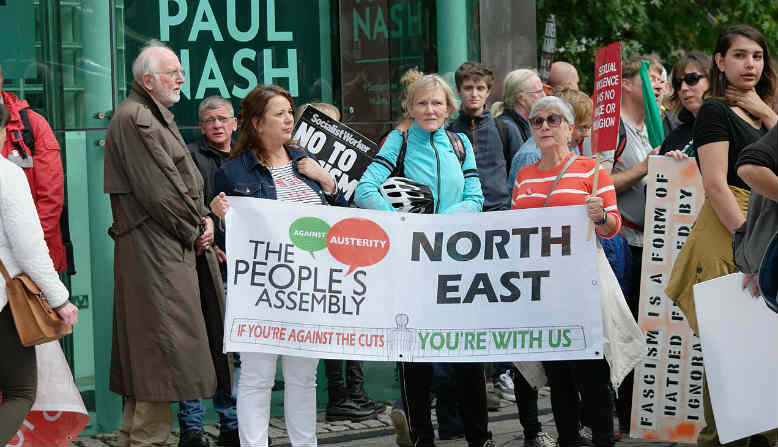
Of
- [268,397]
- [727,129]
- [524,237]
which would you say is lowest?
[268,397]

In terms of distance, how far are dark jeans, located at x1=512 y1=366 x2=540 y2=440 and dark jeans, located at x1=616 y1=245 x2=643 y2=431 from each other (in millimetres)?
709

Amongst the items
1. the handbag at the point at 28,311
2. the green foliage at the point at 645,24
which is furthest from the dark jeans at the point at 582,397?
the green foliage at the point at 645,24

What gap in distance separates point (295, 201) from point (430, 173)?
77 centimetres

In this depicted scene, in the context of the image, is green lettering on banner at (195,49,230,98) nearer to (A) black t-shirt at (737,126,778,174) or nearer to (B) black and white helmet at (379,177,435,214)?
(B) black and white helmet at (379,177,435,214)

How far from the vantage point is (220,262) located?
289 inches

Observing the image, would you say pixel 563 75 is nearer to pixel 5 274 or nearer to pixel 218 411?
pixel 218 411

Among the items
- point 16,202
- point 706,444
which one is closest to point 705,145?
point 706,444

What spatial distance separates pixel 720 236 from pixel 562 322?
932 millimetres

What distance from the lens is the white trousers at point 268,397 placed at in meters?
6.17

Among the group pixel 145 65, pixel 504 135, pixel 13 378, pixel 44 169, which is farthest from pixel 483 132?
pixel 13 378

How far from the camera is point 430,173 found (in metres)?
6.65

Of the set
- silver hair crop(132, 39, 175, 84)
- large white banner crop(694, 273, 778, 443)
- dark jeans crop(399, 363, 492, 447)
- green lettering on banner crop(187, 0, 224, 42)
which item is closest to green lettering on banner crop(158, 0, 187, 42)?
green lettering on banner crop(187, 0, 224, 42)

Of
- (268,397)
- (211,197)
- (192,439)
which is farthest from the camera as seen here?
(211,197)

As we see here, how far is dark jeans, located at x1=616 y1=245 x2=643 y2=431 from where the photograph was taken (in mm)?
7461
